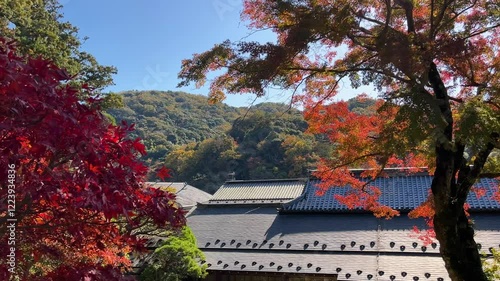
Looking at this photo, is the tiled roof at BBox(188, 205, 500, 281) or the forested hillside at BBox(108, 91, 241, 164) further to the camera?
the forested hillside at BBox(108, 91, 241, 164)

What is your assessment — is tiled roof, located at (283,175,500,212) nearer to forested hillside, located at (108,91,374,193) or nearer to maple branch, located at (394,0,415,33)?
maple branch, located at (394,0,415,33)

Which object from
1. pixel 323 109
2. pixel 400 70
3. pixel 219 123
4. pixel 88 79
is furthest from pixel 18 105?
pixel 219 123

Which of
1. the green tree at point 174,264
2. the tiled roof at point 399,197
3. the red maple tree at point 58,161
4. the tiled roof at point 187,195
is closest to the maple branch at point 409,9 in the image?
the red maple tree at point 58,161

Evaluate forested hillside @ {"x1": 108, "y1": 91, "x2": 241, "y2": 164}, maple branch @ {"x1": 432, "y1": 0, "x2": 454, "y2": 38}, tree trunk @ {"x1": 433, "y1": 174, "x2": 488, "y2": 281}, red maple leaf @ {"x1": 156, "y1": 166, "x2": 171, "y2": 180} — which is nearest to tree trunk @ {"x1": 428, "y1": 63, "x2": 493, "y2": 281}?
tree trunk @ {"x1": 433, "y1": 174, "x2": 488, "y2": 281}

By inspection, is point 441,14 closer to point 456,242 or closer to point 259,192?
point 456,242

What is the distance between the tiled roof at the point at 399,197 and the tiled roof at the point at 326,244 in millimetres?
220

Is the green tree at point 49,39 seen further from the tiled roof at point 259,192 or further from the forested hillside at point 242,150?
the forested hillside at point 242,150

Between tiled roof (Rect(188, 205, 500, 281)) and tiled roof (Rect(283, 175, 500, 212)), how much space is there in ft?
0.72

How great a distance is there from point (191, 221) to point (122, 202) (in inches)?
374

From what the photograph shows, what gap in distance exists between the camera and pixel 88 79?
14422mm

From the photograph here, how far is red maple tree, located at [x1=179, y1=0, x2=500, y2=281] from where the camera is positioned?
3.81 m

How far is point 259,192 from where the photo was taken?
1259 cm

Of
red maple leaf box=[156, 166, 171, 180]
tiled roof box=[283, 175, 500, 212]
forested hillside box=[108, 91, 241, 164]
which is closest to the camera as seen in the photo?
red maple leaf box=[156, 166, 171, 180]

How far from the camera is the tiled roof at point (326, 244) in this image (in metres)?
7.45
